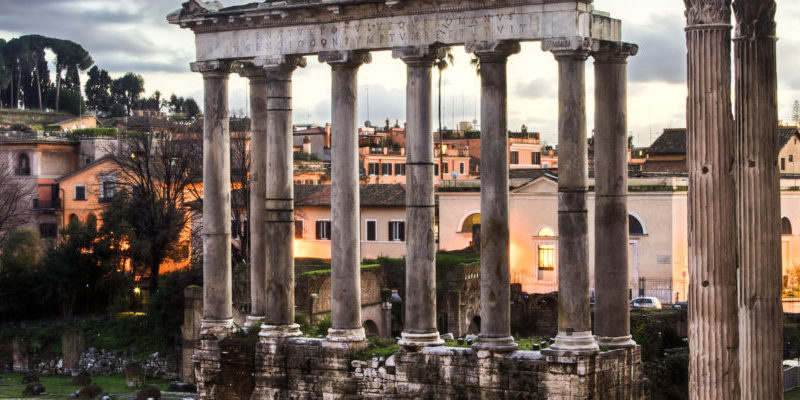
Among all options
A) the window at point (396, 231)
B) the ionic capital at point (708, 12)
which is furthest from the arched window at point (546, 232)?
the ionic capital at point (708, 12)

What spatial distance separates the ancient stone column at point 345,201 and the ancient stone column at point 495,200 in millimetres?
3229

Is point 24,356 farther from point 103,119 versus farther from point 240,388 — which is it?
point 103,119

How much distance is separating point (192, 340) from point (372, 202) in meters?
13.6

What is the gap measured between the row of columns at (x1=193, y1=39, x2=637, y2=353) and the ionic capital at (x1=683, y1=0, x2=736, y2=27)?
950 centimetres

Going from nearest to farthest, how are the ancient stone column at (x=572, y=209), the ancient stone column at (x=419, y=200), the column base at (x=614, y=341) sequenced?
the ancient stone column at (x=572, y=209) < the column base at (x=614, y=341) < the ancient stone column at (x=419, y=200)

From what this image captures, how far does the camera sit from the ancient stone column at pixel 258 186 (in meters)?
29.4

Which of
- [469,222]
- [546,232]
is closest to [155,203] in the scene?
[469,222]

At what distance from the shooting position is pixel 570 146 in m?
24.3

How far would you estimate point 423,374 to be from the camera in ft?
85.6

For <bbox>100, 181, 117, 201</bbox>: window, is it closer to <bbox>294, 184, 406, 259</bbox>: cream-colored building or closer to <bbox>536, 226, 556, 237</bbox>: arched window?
<bbox>294, 184, 406, 259</bbox>: cream-colored building

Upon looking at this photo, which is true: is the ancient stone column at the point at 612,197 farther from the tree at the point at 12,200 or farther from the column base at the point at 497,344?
the tree at the point at 12,200

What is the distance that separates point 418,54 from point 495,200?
11.5ft

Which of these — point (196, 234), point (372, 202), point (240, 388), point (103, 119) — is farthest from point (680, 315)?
point (103, 119)

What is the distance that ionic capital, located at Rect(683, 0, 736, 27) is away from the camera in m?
14.5
